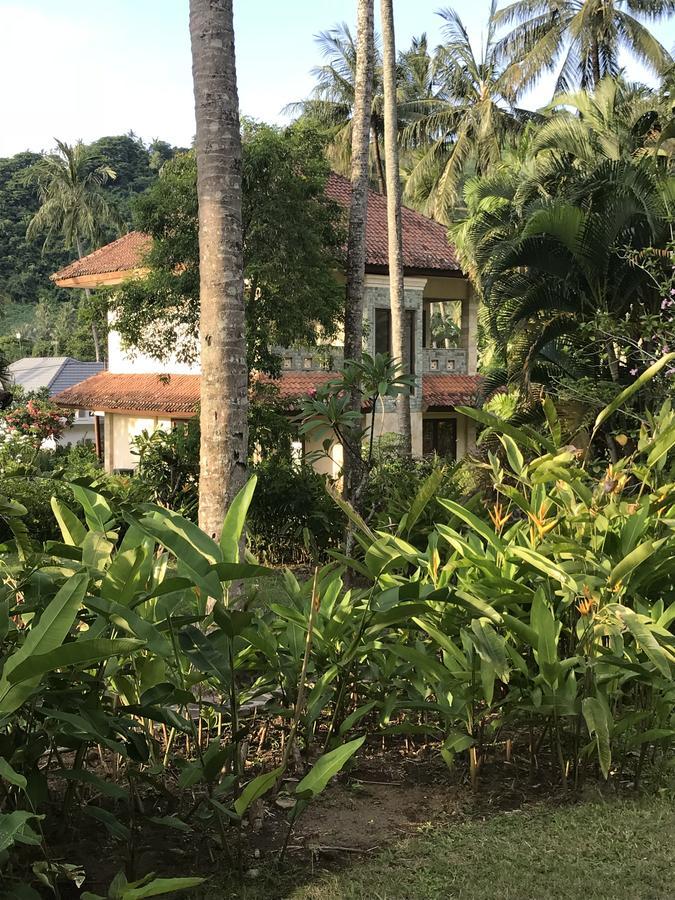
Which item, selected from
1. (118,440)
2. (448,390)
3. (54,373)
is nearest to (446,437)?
(448,390)

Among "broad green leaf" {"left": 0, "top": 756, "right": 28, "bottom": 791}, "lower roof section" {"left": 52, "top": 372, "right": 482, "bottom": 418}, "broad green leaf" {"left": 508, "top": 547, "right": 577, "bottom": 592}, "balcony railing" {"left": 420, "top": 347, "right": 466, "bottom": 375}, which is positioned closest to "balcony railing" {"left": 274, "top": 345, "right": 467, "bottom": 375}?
"balcony railing" {"left": 420, "top": 347, "right": 466, "bottom": 375}

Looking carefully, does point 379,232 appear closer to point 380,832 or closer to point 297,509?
point 297,509

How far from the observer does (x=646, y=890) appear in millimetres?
2910

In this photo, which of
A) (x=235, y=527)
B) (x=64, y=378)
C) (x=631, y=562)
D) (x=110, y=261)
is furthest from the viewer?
(x=64, y=378)

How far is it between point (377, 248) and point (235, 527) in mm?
17121

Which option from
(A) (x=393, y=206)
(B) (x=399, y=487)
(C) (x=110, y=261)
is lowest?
(B) (x=399, y=487)

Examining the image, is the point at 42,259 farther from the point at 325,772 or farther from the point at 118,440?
the point at 325,772

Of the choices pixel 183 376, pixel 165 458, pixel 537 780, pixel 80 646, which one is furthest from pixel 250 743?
pixel 183 376

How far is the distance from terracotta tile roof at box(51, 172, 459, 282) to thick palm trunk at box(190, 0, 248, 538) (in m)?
13.4

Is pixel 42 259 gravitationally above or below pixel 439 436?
above

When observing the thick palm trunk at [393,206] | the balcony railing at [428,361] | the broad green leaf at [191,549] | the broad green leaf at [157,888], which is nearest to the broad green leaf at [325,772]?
the broad green leaf at [157,888]

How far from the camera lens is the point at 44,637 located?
2350 millimetres

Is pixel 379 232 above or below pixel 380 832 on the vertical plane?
above

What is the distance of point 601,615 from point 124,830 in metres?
1.83
